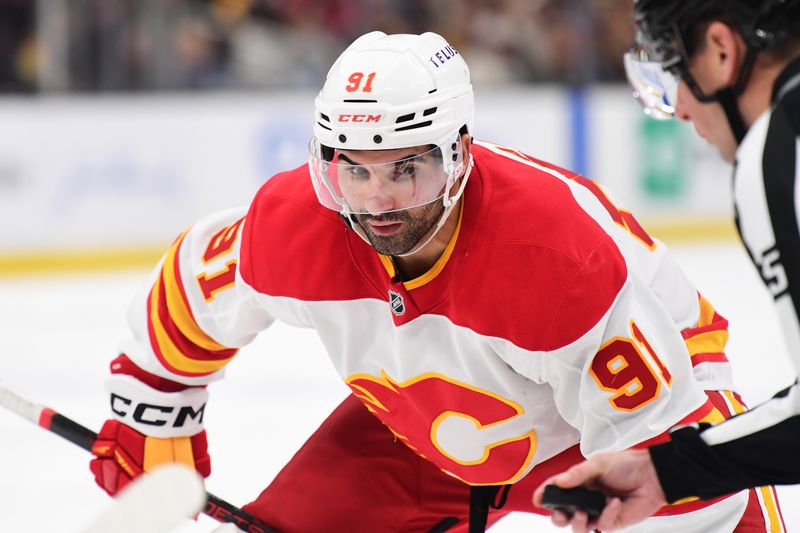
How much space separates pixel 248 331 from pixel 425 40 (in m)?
0.70

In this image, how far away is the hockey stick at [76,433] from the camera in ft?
7.77

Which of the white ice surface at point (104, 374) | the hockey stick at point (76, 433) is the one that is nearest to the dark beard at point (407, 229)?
the hockey stick at point (76, 433)

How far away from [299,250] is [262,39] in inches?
181

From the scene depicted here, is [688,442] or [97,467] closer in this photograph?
[688,442]

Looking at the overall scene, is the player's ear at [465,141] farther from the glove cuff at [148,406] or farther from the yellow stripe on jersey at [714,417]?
the glove cuff at [148,406]

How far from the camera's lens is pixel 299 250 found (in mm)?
2105

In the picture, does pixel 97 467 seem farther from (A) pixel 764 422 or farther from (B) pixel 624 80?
(B) pixel 624 80

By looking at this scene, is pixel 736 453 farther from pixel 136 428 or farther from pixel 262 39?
pixel 262 39

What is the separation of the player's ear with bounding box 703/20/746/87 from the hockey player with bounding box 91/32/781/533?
0.49 metres

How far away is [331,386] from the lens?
409 cm

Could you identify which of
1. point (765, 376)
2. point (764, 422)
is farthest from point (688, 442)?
point (765, 376)

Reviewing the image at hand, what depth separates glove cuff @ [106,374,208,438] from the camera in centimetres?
245

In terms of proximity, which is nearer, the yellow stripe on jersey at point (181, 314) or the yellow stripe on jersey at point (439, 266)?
the yellow stripe on jersey at point (439, 266)

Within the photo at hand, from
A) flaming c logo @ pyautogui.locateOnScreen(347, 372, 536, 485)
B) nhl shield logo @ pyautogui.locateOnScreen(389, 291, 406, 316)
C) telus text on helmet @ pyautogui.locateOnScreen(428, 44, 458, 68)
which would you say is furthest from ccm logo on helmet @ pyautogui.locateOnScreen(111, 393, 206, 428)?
telus text on helmet @ pyautogui.locateOnScreen(428, 44, 458, 68)
